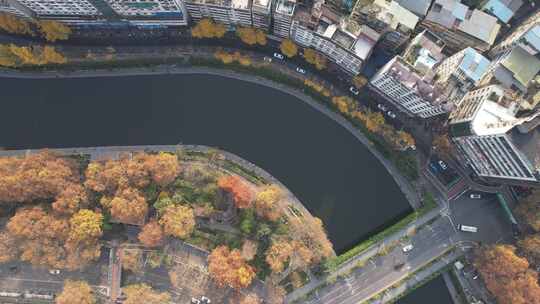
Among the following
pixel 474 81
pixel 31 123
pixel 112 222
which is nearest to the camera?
pixel 474 81

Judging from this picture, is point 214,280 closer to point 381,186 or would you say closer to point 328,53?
point 381,186

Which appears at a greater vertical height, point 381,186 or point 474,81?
point 474,81

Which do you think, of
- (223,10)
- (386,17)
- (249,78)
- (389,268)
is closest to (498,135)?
(386,17)

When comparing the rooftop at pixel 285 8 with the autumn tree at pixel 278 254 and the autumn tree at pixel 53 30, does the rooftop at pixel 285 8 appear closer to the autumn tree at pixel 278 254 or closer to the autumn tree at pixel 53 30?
the autumn tree at pixel 53 30

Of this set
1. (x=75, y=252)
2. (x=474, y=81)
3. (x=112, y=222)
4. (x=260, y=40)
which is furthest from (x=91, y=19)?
(x=474, y=81)

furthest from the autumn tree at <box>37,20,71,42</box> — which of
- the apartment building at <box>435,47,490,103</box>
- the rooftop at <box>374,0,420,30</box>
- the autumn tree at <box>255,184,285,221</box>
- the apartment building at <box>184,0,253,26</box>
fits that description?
the apartment building at <box>435,47,490,103</box>

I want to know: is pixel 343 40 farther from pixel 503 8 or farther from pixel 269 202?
pixel 503 8
